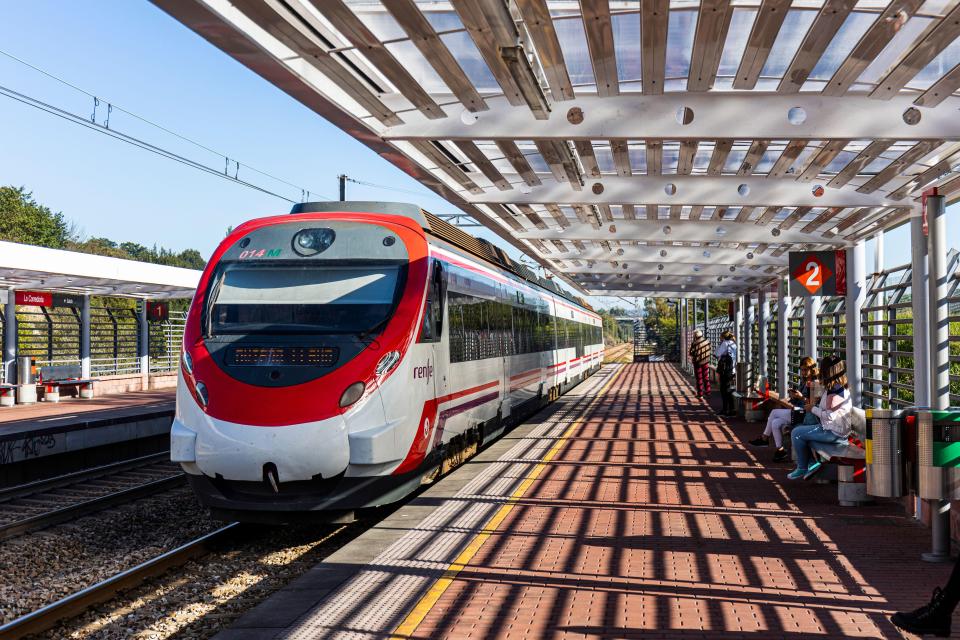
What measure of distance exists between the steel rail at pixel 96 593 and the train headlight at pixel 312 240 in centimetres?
281

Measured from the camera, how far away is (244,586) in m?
7.36

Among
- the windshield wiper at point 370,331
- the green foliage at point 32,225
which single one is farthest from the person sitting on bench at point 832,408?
the green foliage at point 32,225

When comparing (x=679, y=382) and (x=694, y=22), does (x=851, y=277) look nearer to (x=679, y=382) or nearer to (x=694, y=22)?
(x=694, y=22)

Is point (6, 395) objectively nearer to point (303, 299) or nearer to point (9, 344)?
point (9, 344)

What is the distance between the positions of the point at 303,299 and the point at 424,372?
4.53 ft

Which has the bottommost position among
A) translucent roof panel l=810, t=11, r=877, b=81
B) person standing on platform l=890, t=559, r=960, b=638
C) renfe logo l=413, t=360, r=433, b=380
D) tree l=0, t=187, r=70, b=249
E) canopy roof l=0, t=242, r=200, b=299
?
person standing on platform l=890, t=559, r=960, b=638

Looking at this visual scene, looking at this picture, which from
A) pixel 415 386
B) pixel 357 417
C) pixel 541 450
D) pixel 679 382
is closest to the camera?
pixel 357 417

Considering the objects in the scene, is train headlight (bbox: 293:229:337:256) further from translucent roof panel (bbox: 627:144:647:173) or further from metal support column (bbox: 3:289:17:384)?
metal support column (bbox: 3:289:17:384)

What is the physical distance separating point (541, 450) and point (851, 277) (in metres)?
5.49

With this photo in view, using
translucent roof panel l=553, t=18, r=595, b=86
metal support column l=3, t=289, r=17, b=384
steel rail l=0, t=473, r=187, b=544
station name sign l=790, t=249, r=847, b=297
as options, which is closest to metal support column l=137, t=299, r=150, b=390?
metal support column l=3, t=289, r=17, b=384

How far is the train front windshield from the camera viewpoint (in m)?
8.68

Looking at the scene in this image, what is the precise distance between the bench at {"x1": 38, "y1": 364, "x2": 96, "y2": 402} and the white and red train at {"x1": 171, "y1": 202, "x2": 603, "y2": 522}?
17.1 meters

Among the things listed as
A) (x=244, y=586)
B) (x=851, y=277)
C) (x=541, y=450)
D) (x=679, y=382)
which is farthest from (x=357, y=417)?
(x=679, y=382)

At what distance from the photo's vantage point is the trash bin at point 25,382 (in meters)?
23.2
